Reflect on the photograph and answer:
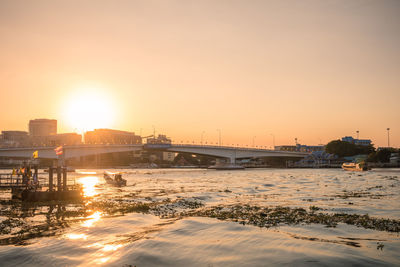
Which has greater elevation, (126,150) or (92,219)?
(126,150)

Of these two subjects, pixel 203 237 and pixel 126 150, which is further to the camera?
pixel 126 150

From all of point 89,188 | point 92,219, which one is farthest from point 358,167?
point 92,219

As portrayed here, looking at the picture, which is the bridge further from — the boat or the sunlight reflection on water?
the sunlight reflection on water

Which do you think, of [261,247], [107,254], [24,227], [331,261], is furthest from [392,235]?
[24,227]

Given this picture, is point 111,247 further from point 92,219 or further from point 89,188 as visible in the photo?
point 89,188

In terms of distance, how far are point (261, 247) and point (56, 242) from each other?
1017 cm

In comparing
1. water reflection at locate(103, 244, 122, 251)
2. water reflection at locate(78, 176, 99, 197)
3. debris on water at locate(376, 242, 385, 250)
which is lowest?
water reflection at locate(78, 176, 99, 197)

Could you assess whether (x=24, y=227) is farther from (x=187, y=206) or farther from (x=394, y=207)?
(x=394, y=207)

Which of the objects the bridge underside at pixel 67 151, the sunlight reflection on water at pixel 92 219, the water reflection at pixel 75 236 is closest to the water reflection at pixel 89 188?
the sunlight reflection on water at pixel 92 219

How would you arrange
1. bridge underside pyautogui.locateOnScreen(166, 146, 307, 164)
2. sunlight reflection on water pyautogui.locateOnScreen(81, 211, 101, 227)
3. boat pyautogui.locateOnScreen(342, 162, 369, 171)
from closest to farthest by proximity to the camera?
sunlight reflection on water pyautogui.locateOnScreen(81, 211, 101, 227) → boat pyautogui.locateOnScreen(342, 162, 369, 171) → bridge underside pyautogui.locateOnScreen(166, 146, 307, 164)

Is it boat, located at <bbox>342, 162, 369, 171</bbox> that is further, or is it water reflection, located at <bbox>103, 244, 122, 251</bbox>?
boat, located at <bbox>342, 162, 369, 171</bbox>

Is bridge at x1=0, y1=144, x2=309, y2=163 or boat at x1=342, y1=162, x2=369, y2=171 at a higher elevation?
bridge at x1=0, y1=144, x2=309, y2=163

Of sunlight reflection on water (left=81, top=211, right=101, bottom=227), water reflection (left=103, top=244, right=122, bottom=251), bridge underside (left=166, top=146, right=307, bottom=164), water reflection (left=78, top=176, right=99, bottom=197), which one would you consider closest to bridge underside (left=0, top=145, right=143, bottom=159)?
bridge underside (left=166, top=146, right=307, bottom=164)

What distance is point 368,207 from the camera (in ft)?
88.7
